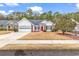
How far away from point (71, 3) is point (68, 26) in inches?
12.4

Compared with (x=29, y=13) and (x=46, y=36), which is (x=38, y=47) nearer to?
(x=46, y=36)

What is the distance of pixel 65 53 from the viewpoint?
371 centimetres

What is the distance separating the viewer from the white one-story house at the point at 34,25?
3768mm

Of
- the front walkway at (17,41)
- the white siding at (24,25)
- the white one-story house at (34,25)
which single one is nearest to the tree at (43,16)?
the white one-story house at (34,25)

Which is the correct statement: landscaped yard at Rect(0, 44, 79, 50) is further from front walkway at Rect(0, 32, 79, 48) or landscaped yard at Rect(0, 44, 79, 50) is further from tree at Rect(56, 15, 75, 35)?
tree at Rect(56, 15, 75, 35)

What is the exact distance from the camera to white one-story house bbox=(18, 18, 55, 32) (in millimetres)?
3768

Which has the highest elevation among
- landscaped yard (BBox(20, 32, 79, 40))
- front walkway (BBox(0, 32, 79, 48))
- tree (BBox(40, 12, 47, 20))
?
tree (BBox(40, 12, 47, 20))

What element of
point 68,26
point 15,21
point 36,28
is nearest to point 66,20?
point 68,26

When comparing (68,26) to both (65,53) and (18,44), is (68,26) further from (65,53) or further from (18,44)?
(18,44)

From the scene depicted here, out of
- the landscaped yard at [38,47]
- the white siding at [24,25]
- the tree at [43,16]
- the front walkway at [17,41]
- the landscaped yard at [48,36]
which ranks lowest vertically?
the landscaped yard at [38,47]

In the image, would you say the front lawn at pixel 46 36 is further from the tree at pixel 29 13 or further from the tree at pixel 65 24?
the tree at pixel 29 13

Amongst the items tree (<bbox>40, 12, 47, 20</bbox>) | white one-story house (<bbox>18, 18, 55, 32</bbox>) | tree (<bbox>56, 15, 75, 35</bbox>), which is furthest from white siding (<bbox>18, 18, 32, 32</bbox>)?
tree (<bbox>56, 15, 75, 35</bbox>)

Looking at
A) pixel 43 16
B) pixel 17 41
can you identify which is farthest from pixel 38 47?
pixel 43 16

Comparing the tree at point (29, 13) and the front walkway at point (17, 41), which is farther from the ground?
the tree at point (29, 13)
